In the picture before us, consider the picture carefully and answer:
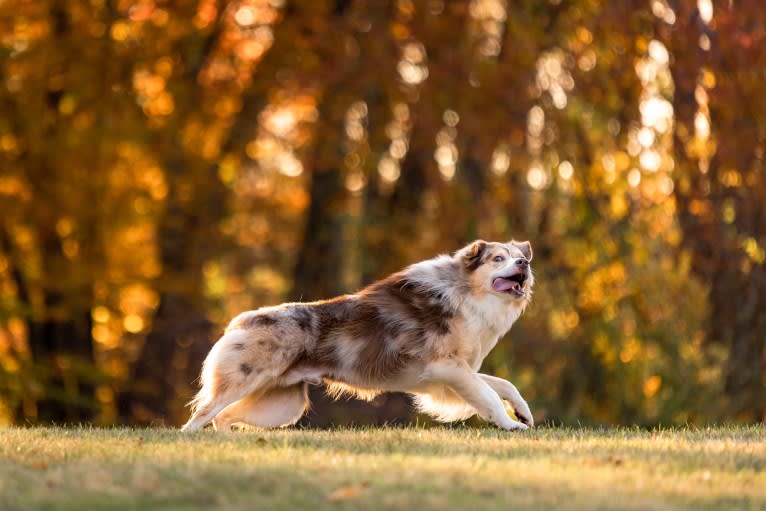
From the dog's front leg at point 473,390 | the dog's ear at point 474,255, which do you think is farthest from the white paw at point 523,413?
the dog's ear at point 474,255

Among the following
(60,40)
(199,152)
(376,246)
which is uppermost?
(60,40)

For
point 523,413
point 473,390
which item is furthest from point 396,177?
point 473,390

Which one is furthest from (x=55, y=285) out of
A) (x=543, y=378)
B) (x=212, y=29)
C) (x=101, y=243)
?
(x=543, y=378)

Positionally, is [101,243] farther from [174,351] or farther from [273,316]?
[273,316]

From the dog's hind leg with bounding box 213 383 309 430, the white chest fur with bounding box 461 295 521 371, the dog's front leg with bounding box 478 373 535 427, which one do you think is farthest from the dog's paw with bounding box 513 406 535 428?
the dog's hind leg with bounding box 213 383 309 430

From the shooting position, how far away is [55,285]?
2077 cm

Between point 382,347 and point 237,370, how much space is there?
1.17 metres

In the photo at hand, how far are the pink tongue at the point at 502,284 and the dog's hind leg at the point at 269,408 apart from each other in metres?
1.73

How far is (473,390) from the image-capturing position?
10781mm

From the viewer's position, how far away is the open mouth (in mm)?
11422

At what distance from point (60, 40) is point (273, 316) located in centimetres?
1165

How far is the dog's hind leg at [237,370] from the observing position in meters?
11.0

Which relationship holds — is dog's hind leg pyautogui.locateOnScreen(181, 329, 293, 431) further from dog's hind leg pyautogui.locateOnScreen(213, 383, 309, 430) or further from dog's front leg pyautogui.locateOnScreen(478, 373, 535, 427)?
dog's front leg pyautogui.locateOnScreen(478, 373, 535, 427)

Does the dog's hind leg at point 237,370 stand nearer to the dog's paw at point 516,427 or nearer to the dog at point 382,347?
the dog at point 382,347
